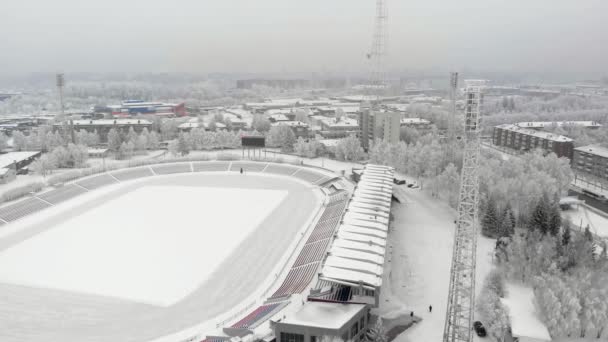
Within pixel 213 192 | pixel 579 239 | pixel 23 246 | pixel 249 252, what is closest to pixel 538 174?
pixel 579 239

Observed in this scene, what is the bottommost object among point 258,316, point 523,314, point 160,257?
point 160,257

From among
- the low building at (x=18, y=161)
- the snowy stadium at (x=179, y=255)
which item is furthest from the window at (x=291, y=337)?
the low building at (x=18, y=161)

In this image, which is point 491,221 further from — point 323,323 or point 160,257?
point 160,257

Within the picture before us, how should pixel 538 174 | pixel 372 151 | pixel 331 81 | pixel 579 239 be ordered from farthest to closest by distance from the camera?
1. pixel 331 81
2. pixel 372 151
3. pixel 538 174
4. pixel 579 239

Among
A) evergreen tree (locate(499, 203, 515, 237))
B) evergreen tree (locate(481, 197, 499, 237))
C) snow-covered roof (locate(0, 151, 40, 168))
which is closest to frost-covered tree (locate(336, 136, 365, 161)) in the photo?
evergreen tree (locate(481, 197, 499, 237))

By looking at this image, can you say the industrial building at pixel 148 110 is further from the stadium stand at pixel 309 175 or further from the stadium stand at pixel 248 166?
the stadium stand at pixel 309 175


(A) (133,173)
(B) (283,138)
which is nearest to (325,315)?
(A) (133,173)

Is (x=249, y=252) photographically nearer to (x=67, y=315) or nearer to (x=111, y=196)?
(x=67, y=315)
